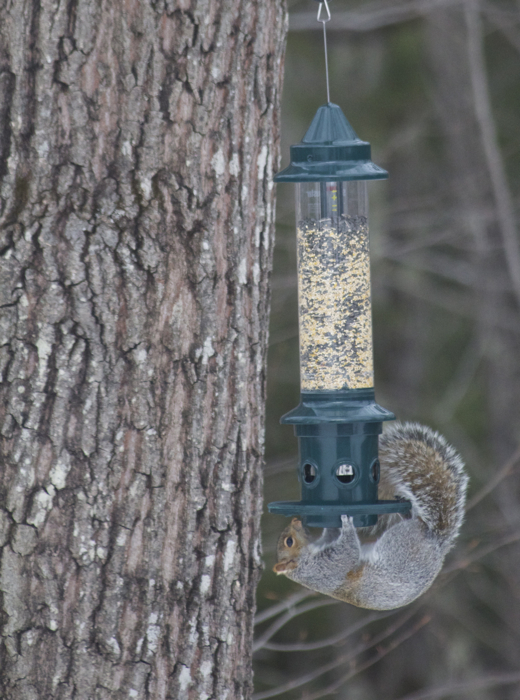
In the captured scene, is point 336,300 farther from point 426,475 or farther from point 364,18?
point 364,18

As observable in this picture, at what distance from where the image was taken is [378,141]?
7184 millimetres

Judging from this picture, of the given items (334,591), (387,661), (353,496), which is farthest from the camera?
(387,661)

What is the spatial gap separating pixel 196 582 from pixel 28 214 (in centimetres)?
89

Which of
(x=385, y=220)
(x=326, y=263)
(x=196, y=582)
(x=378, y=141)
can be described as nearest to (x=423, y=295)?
(x=385, y=220)

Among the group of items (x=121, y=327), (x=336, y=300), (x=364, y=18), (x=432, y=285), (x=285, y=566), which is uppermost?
(x=364, y=18)

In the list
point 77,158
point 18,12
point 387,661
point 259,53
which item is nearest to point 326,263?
point 259,53

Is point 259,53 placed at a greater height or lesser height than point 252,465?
greater

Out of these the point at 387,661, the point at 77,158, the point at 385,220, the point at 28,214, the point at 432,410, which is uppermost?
the point at 385,220

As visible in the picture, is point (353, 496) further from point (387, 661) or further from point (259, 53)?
point (387, 661)

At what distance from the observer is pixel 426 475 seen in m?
2.61

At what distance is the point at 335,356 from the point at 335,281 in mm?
201

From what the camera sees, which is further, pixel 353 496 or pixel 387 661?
pixel 387 661

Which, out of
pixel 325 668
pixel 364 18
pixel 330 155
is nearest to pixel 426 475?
pixel 330 155

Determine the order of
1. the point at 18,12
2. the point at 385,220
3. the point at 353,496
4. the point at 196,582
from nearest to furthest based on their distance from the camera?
the point at 18,12, the point at 196,582, the point at 353,496, the point at 385,220
